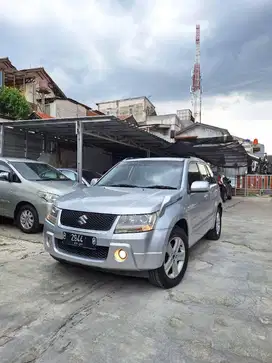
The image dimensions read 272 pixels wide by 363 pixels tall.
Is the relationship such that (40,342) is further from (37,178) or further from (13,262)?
(37,178)

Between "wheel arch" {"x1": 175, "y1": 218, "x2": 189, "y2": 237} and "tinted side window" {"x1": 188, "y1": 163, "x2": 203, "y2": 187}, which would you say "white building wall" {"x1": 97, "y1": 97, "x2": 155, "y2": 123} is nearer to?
"tinted side window" {"x1": 188, "y1": 163, "x2": 203, "y2": 187}

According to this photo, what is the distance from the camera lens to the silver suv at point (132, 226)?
3.37 meters

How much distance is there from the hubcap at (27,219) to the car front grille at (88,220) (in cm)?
285

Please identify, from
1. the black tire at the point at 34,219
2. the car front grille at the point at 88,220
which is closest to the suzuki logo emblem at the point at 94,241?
the car front grille at the point at 88,220

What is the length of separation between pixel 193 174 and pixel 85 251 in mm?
2261

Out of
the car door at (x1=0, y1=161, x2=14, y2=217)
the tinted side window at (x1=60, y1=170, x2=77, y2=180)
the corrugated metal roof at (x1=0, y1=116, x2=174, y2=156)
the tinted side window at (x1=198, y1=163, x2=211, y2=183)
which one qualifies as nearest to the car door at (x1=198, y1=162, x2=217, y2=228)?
the tinted side window at (x1=198, y1=163, x2=211, y2=183)

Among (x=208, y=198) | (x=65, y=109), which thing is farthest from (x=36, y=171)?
(x=65, y=109)

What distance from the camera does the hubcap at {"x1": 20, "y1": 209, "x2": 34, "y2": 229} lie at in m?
6.29

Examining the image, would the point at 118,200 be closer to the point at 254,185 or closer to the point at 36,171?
the point at 36,171

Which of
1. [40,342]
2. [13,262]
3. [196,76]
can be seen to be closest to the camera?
[40,342]

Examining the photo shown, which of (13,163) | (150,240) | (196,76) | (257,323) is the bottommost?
(257,323)

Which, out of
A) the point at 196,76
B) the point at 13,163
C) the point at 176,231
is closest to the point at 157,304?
the point at 176,231

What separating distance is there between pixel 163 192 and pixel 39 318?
2037 millimetres

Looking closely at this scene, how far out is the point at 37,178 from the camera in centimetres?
677
